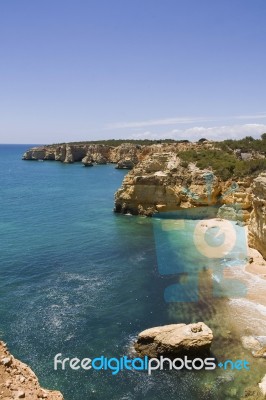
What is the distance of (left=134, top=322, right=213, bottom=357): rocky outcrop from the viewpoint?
18625 millimetres

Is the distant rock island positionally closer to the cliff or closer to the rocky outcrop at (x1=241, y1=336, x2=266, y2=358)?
the rocky outcrop at (x1=241, y1=336, x2=266, y2=358)

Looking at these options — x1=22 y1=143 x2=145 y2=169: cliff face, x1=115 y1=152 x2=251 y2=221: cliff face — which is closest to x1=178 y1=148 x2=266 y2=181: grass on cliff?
x1=115 y1=152 x2=251 y2=221: cliff face

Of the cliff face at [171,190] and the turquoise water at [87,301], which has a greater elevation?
the cliff face at [171,190]

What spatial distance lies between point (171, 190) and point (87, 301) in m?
25.9

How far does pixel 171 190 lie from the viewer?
48.1 m

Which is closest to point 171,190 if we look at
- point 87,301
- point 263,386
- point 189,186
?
point 189,186

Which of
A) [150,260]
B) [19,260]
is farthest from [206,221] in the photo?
[19,260]

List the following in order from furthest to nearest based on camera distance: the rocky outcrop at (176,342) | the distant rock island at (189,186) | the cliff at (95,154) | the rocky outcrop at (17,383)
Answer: the cliff at (95,154) < the distant rock island at (189,186) < the rocky outcrop at (176,342) < the rocky outcrop at (17,383)

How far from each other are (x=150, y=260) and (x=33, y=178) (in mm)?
69753

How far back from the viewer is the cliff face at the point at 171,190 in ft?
159

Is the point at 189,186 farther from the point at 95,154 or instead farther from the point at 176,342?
the point at 95,154

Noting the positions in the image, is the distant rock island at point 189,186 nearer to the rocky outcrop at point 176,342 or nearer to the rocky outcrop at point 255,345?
the rocky outcrop at point 255,345

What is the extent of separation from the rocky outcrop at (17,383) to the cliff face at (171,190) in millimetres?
40946

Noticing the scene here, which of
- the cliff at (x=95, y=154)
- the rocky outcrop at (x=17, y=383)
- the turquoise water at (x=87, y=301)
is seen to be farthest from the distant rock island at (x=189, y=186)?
the cliff at (x=95, y=154)
